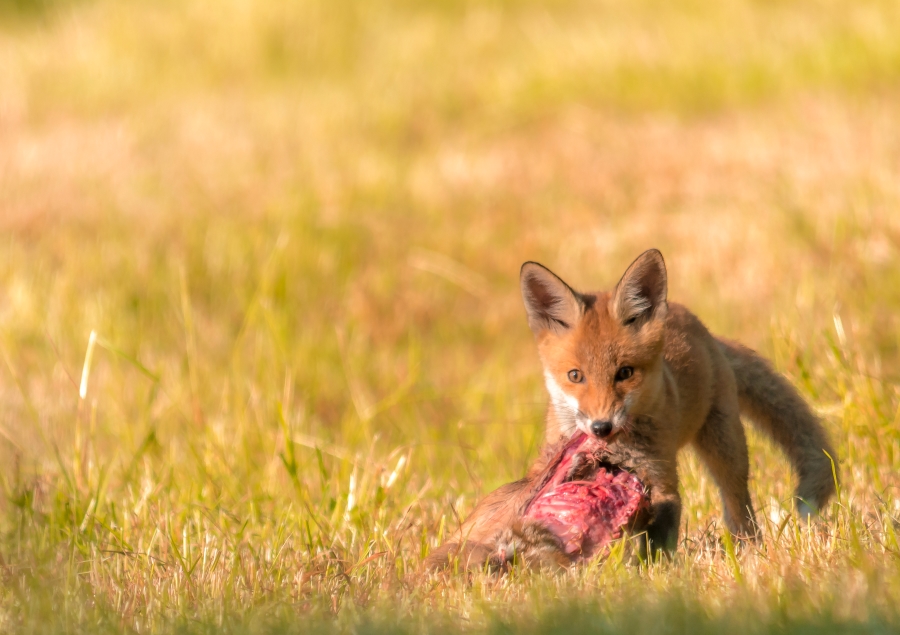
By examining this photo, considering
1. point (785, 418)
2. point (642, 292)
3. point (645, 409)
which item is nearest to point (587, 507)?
point (645, 409)

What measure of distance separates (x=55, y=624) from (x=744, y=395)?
3.01 meters

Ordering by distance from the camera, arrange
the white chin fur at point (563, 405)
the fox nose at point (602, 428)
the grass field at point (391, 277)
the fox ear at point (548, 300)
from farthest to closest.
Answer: the fox ear at point (548, 300), the white chin fur at point (563, 405), the fox nose at point (602, 428), the grass field at point (391, 277)

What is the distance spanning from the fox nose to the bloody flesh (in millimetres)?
120

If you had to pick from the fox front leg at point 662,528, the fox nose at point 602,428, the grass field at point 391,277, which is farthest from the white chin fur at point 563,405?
the grass field at point 391,277

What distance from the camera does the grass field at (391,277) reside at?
3436 mm

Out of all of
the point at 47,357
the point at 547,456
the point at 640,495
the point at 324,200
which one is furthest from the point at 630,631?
the point at 324,200

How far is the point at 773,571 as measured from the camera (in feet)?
10.4

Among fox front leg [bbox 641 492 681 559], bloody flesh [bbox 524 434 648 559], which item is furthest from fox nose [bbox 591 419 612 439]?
fox front leg [bbox 641 492 681 559]

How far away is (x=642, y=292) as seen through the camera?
412cm

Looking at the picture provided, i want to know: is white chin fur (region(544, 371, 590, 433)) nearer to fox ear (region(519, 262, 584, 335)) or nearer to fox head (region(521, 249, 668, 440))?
fox head (region(521, 249, 668, 440))

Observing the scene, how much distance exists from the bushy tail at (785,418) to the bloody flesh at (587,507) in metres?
0.99

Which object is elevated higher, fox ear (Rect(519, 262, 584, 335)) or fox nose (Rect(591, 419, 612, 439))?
fox ear (Rect(519, 262, 584, 335))

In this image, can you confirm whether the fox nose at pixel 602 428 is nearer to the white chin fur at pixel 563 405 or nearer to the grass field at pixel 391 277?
the white chin fur at pixel 563 405

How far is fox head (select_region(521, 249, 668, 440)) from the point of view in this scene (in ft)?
12.7
